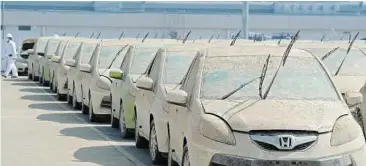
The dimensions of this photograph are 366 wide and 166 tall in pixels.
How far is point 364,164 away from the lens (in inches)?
318

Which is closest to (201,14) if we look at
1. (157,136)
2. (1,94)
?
(1,94)

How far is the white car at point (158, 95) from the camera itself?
10609mm

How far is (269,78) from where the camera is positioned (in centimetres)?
918

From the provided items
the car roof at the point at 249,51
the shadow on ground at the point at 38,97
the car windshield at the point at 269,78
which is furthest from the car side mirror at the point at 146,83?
the shadow on ground at the point at 38,97

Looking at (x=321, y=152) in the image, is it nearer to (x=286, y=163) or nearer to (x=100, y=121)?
(x=286, y=163)

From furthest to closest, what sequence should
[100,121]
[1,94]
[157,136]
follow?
1. [1,94]
2. [100,121]
3. [157,136]

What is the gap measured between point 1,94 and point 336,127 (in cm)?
1826

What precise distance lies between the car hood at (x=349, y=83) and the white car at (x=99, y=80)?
505 cm

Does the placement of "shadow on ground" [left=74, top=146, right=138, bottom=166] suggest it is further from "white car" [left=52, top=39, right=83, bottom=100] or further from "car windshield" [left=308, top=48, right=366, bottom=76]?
"white car" [left=52, top=39, right=83, bottom=100]

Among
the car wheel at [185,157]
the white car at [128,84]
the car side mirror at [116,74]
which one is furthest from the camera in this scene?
the car side mirror at [116,74]

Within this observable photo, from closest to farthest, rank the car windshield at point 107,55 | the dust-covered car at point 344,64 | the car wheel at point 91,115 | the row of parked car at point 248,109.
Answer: the row of parked car at point 248,109, the dust-covered car at point 344,64, the car wheel at point 91,115, the car windshield at point 107,55

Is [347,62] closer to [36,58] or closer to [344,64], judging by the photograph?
[344,64]

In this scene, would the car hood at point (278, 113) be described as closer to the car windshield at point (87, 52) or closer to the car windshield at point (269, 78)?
the car windshield at point (269, 78)

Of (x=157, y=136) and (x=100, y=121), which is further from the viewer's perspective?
(x=100, y=121)
